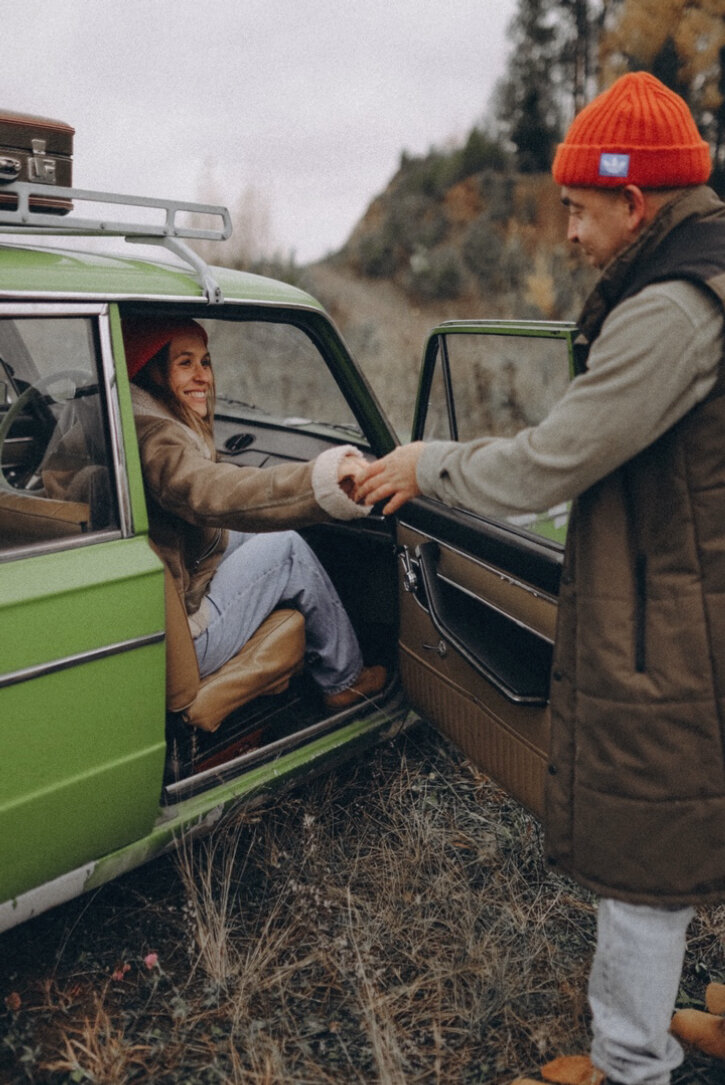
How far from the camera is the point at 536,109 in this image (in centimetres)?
1816

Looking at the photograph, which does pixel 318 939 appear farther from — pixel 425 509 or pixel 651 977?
pixel 425 509

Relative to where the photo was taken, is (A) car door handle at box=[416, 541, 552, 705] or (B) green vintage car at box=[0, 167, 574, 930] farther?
(A) car door handle at box=[416, 541, 552, 705]

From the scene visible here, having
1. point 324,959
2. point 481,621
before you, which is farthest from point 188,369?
point 324,959

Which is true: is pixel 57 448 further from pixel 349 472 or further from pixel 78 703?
pixel 349 472

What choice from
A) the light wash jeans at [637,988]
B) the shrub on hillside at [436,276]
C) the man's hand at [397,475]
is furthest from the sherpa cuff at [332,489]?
the shrub on hillside at [436,276]

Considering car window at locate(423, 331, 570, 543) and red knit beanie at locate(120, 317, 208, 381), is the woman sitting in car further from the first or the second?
car window at locate(423, 331, 570, 543)

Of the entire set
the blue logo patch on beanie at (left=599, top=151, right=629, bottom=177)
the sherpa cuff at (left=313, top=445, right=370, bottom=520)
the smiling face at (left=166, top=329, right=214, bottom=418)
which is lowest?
the sherpa cuff at (left=313, top=445, right=370, bottom=520)

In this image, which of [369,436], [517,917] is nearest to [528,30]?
[369,436]

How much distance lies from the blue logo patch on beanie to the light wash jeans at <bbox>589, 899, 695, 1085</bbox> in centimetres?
140

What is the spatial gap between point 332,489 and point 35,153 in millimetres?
1188

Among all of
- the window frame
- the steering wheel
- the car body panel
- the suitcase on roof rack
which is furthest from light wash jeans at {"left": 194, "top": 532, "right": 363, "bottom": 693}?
the suitcase on roof rack

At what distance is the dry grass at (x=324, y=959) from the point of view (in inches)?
85.3

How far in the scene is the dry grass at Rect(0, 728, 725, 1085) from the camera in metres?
2.17

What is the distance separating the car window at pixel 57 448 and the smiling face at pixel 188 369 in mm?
378
